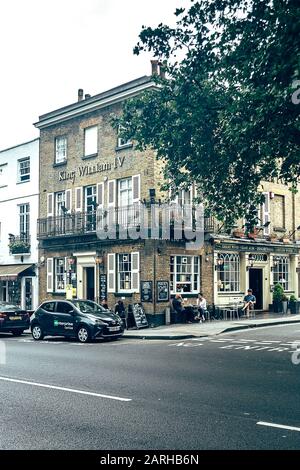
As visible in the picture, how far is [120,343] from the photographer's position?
17406mm

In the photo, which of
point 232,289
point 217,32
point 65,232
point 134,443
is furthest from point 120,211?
point 134,443

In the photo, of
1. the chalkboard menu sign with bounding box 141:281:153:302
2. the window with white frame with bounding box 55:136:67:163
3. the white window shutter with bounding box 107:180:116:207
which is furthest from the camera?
the window with white frame with bounding box 55:136:67:163

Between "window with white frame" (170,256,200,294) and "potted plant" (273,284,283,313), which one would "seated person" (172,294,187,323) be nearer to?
"window with white frame" (170,256,200,294)

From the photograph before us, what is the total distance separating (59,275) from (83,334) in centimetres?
1037

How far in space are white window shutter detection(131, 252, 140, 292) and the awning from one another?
7983 mm

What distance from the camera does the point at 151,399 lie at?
811cm

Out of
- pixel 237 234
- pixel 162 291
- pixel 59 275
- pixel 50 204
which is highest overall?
pixel 50 204

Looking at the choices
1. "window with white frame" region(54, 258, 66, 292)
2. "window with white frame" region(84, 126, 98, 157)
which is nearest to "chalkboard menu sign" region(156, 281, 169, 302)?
"window with white frame" region(54, 258, 66, 292)

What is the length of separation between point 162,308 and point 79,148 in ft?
32.3

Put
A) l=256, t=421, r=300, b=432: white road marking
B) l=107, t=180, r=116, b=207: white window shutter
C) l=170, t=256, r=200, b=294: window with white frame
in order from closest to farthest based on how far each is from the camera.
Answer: l=256, t=421, r=300, b=432: white road marking, l=170, t=256, r=200, b=294: window with white frame, l=107, t=180, r=116, b=207: white window shutter

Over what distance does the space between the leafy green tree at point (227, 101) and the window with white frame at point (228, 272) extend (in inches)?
355

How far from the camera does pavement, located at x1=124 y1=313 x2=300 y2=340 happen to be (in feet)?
61.9

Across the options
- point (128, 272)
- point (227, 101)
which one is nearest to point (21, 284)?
point (128, 272)

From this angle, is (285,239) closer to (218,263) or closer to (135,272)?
(218,263)
